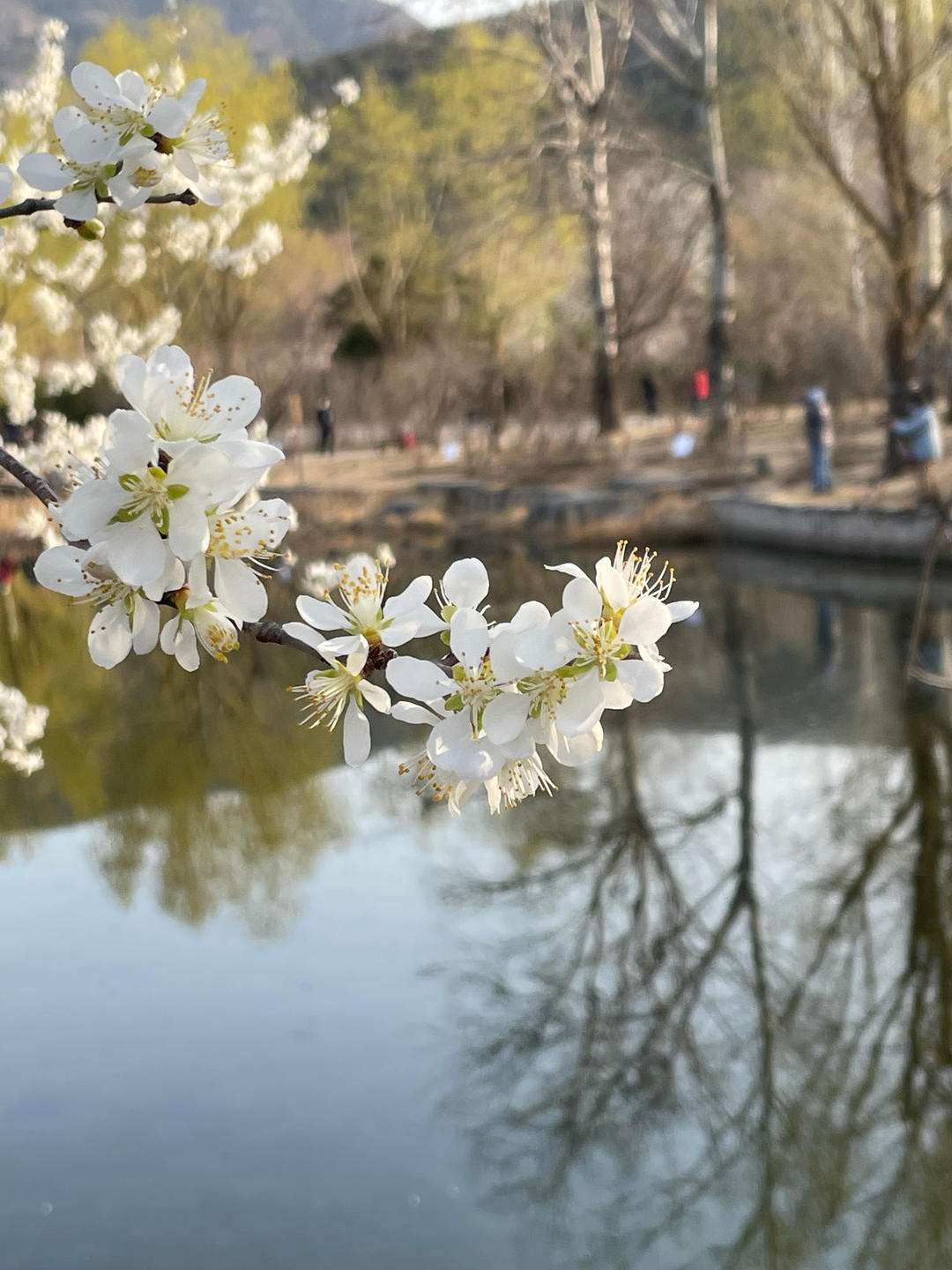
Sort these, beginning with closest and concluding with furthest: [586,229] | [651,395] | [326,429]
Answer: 1. [586,229]
2. [326,429]
3. [651,395]

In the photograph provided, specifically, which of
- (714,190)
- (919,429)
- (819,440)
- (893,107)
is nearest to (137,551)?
(919,429)

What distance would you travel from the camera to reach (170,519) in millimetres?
751

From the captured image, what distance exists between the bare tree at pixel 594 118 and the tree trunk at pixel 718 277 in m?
0.93

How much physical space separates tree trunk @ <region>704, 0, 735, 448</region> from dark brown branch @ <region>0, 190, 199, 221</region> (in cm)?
1303

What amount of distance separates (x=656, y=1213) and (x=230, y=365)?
1459cm

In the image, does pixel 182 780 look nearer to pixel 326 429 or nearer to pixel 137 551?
pixel 137 551

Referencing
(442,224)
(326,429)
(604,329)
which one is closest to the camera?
(604,329)

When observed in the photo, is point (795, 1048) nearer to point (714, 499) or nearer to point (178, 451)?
point (178, 451)

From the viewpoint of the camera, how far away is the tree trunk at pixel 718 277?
45.2 feet

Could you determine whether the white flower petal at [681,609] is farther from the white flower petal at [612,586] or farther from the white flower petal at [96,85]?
the white flower petal at [96,85]

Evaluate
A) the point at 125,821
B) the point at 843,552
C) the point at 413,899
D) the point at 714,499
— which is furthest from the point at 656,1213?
the point at 714,499

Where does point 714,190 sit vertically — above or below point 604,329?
above

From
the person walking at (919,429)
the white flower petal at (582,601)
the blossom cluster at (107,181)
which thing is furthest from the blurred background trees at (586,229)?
the white flower petal at (582,601)

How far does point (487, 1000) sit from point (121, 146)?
3476mm
